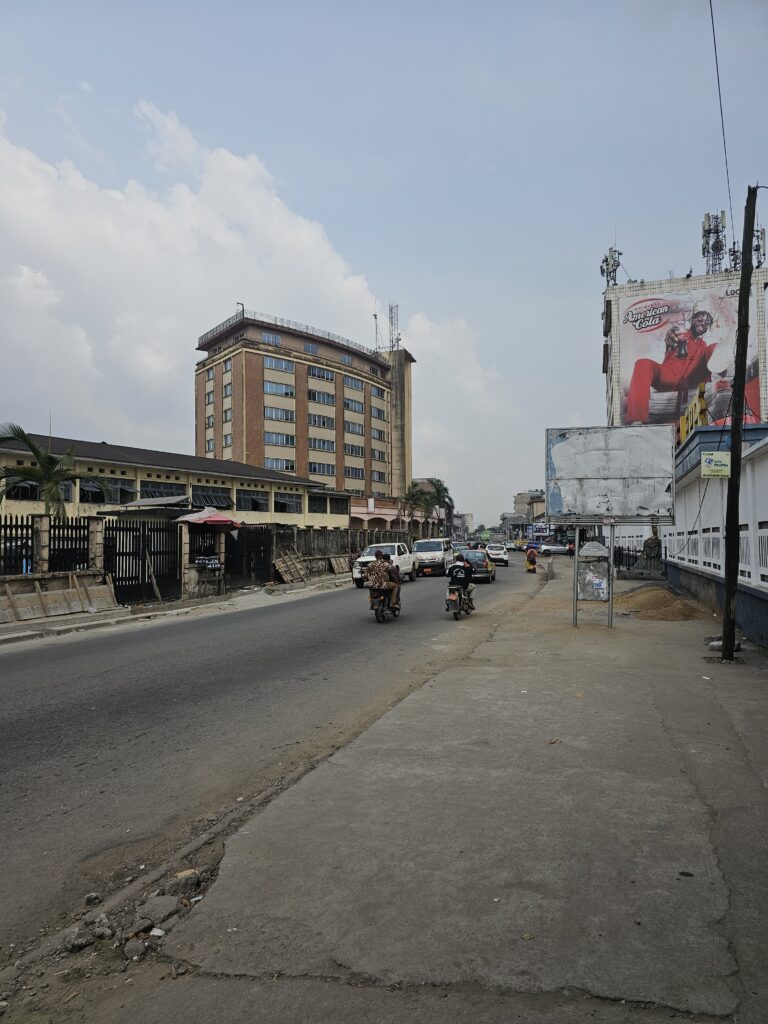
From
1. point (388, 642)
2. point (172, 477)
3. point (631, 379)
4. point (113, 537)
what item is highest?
point (631, 379)

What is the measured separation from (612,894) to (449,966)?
40.0 inches

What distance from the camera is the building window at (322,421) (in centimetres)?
7981

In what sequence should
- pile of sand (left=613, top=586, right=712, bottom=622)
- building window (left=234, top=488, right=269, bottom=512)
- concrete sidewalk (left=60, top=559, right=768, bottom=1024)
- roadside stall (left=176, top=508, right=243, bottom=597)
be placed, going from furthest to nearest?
building window (left=234, top=488, right=269, bottom=512) < roadside stall (left=176, top=508, right=243, bottom=597) < pile of sand (left=613, top=586, right=712, bottom=622) < concrete sidewalk (left=60, top=559, right=768, bottom=1024)

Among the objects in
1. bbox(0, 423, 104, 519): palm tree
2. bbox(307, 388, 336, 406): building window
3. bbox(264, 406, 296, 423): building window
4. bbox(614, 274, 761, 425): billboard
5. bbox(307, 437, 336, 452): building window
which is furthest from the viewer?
bbox(307, 388, 336, 406): building window

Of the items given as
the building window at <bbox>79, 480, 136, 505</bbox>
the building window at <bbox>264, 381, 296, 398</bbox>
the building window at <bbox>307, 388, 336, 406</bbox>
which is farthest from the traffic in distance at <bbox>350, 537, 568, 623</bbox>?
the building window at <bbox>264, 381, 296, 398</bbox>

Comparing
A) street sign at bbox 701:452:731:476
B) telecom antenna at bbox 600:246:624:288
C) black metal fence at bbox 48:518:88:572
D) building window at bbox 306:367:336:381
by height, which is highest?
telecom antenna at bbox 600:246:624:288

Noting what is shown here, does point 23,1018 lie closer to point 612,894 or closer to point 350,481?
point 612,894

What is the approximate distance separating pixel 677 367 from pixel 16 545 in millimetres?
69880

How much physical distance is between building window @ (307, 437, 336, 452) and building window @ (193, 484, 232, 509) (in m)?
30.7

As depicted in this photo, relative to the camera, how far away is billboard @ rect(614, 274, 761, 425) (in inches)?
2785

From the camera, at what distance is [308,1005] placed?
2.66 m

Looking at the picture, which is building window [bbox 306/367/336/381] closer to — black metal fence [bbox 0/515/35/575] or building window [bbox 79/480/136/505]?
building window [bbox 79/480/136/505]

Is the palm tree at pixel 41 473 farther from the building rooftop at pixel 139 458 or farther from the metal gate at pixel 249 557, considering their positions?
the building rooftop at pixel 139 458

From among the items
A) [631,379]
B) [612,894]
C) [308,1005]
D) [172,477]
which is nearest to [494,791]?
[612,894]
